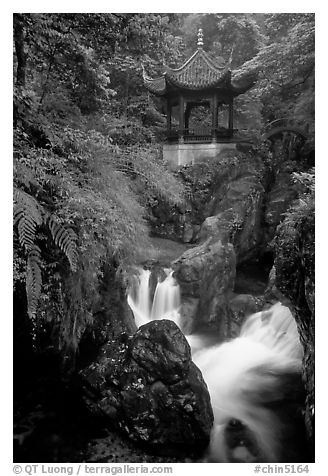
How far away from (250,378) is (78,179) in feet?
12.1

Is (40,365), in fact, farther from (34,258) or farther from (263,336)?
(263,336)

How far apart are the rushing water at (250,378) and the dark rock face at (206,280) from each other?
236 millimetres

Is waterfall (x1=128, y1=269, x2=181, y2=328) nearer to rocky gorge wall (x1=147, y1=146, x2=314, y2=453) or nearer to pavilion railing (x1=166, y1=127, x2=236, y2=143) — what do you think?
rocky gorge wall (x1=147, y1=146, x2=314, y2=453)

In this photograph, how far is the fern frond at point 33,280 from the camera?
123 inches

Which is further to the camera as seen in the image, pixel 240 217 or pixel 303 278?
pixel 240 217

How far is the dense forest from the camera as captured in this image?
3.50 meters

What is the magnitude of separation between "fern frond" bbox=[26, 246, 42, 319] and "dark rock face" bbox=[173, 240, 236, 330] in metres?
4.03

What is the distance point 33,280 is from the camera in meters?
3.25

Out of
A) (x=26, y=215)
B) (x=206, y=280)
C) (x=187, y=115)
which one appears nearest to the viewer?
(x=26, y=215)

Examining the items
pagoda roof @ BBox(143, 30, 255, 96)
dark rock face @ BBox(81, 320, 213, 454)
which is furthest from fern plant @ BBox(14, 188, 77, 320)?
pagoda roof @ BBox(143, 30, 255, 96)

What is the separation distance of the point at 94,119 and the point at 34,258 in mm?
2425

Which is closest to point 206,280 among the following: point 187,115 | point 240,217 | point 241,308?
point 241,308

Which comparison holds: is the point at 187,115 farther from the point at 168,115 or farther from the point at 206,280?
the point at 206,280
